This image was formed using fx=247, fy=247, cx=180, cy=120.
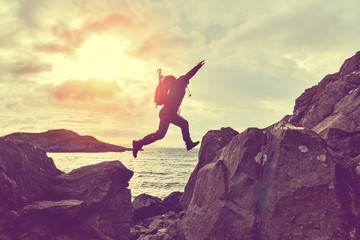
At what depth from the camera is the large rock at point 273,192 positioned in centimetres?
771

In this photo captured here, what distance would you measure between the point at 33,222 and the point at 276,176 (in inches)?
363

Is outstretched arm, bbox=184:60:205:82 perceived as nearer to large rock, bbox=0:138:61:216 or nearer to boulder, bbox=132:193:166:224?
large rock, bbox=0:138:61:216

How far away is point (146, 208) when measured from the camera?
20.1 m

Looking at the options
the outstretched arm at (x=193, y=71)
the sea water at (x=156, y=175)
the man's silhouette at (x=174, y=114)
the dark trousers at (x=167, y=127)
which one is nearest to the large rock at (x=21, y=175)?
the man's silhouette at (x=174, y=114)

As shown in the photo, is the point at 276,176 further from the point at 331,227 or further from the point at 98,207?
the point at 98,207

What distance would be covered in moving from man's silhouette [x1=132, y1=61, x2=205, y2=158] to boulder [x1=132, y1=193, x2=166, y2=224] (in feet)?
34.4

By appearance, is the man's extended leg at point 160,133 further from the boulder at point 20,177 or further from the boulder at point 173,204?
the boulder at point 173,204

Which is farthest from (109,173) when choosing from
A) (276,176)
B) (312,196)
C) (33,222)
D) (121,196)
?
(312,196)

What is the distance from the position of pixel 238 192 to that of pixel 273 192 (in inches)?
54.7

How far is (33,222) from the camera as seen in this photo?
9398mm

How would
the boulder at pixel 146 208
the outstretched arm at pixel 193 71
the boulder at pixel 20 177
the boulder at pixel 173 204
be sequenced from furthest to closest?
the boulder at pixel 173 204 < the boulder at pixel 146 208 < the outstretched arm at pixel 193 71 < the boulder at pixel 20 177

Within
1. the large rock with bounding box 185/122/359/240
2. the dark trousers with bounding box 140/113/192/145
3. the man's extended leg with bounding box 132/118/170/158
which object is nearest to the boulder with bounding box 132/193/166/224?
the large rock with bounding box 185/122/359/240

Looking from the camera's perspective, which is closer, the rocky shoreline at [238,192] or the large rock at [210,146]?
the rocky shoreline at [238,192]

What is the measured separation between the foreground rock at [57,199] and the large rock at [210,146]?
427 centimetres
